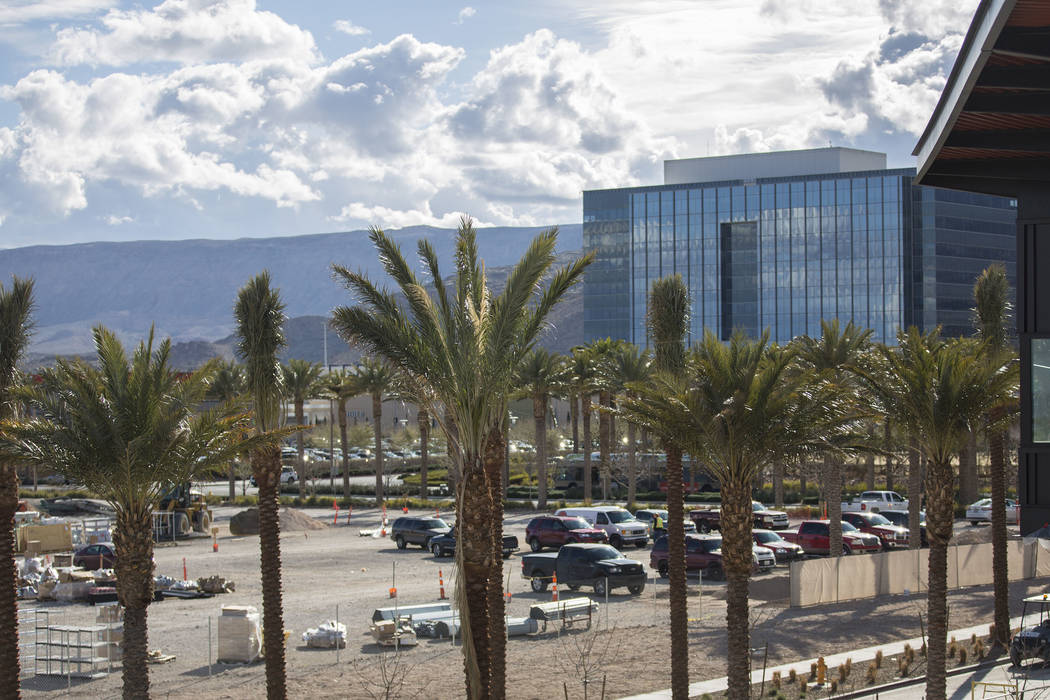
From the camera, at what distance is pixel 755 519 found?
49250 mm

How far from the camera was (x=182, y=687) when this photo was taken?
76.4 ft

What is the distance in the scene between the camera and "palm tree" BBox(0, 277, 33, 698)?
18.2 metres

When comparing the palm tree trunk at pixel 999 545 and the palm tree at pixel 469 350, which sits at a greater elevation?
the palm tree at pixel 469 350

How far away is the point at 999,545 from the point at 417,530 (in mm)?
25756

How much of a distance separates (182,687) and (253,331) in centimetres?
818

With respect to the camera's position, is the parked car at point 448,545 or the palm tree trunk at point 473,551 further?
the parked car at point 448,545

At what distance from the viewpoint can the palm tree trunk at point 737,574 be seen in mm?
19203

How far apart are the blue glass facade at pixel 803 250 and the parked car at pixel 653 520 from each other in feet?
204

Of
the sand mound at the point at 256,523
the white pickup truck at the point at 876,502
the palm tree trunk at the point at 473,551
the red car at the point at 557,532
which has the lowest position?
the sand mound at the point at 256,523

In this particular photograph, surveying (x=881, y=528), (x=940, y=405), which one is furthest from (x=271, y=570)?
(x=881, y=528)

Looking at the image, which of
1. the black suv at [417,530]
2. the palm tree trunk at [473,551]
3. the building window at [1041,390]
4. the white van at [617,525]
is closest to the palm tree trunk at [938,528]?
the building window at [1041,390]

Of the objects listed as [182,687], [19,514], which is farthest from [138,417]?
[19,514]

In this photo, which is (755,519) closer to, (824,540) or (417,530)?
(824,540)

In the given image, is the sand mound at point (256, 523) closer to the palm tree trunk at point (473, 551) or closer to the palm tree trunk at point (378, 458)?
the palm tree trunk at point (378, 458)
